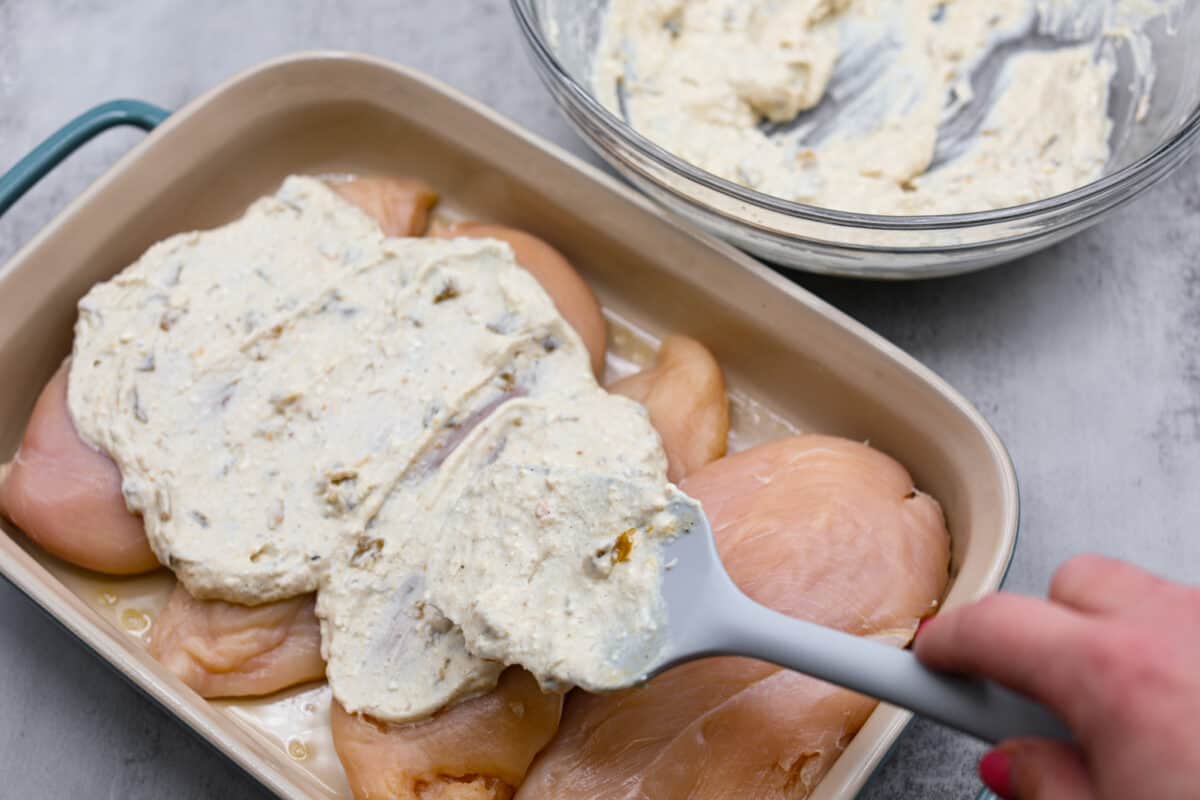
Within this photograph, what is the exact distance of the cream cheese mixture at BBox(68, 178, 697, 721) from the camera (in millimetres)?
1069

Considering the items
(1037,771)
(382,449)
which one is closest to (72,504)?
(382,449)

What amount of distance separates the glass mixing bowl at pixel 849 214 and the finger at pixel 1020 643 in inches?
25.1

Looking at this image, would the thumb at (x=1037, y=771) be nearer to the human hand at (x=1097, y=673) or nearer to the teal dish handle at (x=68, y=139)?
the human hand at (x=1097, y=673)

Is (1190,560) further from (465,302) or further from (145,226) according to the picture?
(145,226)

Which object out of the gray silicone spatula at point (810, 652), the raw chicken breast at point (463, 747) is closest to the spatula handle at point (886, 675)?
the gray silicone spatula at point (810, 652)

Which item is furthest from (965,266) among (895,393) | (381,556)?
(381,556)

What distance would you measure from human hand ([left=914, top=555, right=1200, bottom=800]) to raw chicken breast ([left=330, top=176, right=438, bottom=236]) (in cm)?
101

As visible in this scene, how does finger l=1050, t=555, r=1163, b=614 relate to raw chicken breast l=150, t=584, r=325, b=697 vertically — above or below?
above

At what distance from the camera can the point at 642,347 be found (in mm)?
1513

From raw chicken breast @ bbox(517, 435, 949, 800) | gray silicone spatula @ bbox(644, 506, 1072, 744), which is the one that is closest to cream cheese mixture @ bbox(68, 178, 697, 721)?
gray silicone spatula @ bbox(644, 506, 1072, 744)

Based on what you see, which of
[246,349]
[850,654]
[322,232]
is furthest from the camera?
[322,232]

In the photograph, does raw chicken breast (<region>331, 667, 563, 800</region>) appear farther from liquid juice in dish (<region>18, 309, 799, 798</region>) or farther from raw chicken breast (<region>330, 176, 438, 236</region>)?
raw chicken breast (<region>330, 176, 438, 236</region>)

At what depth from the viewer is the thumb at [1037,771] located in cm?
72

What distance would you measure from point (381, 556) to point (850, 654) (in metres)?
0.57
